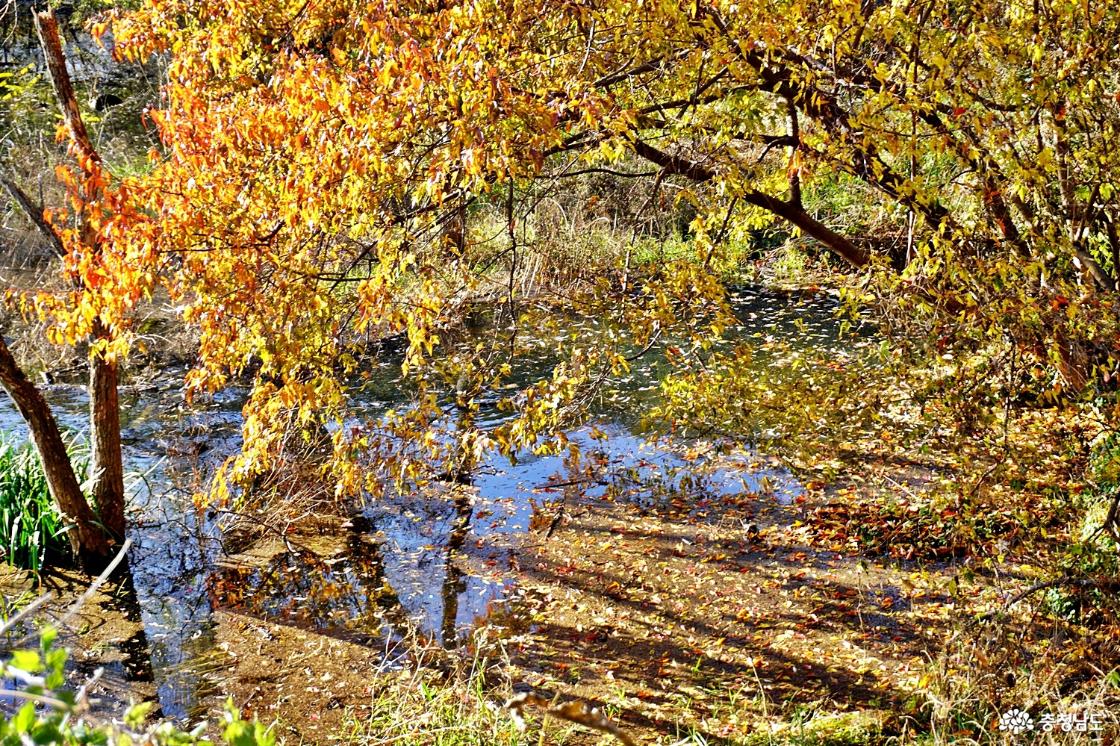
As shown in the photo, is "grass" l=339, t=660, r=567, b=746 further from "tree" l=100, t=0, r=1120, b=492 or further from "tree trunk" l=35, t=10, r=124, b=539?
"tree trunk" l=35, t=10, r=124, b=539

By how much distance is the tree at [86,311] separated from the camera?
5.22m

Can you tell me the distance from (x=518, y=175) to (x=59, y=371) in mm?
11600

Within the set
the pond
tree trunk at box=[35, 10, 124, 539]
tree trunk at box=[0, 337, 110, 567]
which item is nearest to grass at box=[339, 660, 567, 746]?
the pond

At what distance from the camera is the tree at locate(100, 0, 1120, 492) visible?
5.17 meters

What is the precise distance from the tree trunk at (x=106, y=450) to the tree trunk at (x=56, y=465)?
0.59ft

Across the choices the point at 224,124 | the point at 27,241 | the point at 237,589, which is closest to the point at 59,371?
the point at 27,241

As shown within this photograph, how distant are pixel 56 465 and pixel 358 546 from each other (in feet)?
8.86

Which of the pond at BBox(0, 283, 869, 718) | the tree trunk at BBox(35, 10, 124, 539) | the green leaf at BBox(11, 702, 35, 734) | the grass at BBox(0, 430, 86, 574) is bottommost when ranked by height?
the pond at BBox(0, 283, 869, 718)

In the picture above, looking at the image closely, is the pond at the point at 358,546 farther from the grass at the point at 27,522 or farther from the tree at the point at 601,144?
the tree at the point at 601,144

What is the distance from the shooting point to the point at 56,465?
7801 mm

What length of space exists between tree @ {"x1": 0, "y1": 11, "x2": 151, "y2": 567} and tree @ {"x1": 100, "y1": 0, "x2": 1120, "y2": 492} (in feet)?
1.08

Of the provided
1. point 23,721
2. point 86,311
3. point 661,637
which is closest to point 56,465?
point 86,311

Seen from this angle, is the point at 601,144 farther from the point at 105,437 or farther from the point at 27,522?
the point at 27,522

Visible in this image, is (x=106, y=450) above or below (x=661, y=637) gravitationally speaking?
above
